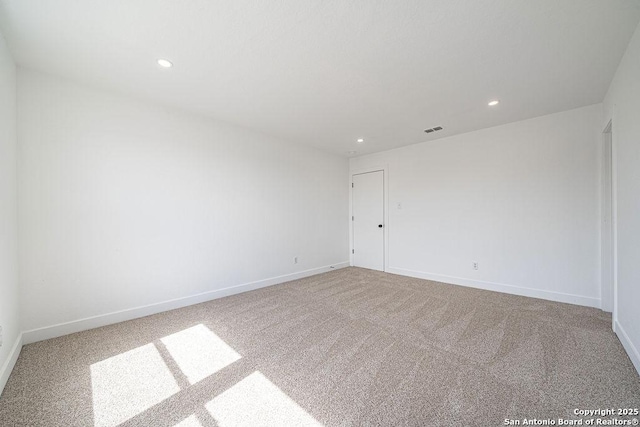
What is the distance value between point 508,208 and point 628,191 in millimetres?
1634

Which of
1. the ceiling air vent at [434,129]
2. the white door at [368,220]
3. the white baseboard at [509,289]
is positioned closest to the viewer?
the white baseboard at [509,289]

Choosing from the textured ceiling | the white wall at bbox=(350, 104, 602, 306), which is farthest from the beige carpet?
the textured ceiling

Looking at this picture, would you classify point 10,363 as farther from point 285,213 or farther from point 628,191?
point 628,191

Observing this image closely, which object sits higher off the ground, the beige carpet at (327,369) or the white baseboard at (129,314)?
the white baseboard at (129,314)

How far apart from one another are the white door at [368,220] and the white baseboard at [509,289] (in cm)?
67

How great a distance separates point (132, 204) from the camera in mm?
2777

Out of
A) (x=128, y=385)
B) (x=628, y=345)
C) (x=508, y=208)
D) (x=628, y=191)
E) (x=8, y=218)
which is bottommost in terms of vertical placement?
(x=128, y=385)

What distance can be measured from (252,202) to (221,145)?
94cm

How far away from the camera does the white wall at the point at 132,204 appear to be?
2.29 metres

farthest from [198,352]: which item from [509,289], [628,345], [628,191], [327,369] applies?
[509,289]

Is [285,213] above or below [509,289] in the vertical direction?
above

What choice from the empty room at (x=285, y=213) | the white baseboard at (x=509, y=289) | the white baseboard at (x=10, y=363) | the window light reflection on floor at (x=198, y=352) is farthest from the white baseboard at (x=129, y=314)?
the white baseboard at (x=509, y=289)

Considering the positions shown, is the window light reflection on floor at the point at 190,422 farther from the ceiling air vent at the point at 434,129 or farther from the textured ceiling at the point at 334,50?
the ceiling air vent at the point at 434,129

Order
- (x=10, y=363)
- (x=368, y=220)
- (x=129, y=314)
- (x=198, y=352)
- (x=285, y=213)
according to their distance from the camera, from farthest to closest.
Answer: (x=368, y=220)
(x=285, y=213)
(x=129, y=314)
(x=198, y=352)
(x=10, y=363)
